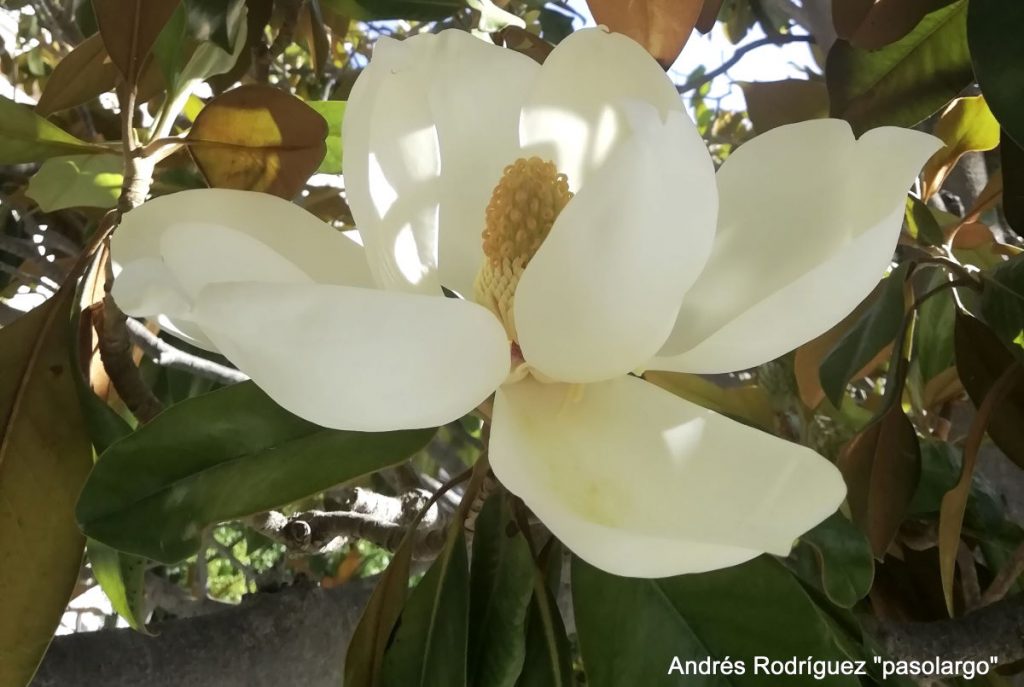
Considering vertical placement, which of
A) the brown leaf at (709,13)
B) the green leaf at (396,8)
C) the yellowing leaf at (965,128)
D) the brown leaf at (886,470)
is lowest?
the brown leaf at (886,470)

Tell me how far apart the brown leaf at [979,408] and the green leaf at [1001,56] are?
0.23 metres

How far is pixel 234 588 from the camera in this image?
85.5 inches

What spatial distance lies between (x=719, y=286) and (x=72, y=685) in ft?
1.67

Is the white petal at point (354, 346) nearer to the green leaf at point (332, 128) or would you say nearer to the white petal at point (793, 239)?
the white petal at point (793, 239)

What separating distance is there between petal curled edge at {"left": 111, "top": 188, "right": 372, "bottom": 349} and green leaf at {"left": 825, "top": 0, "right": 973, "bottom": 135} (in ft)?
1.28

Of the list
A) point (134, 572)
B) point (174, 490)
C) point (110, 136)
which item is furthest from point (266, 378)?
point (110, 136)

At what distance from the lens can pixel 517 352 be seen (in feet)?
1.33

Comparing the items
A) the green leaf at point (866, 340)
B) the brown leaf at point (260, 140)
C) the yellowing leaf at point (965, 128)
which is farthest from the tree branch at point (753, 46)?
the brown leaf at point (260, 140)

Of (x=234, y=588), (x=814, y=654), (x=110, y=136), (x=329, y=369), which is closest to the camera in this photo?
(x=329, y=369)

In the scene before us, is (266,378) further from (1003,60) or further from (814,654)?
(1003,60)

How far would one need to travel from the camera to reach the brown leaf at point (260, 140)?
1.77ft

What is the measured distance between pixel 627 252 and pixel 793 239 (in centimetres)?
13

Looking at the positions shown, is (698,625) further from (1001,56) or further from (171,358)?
(171,358)

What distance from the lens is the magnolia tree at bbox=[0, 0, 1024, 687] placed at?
0.95 ft
